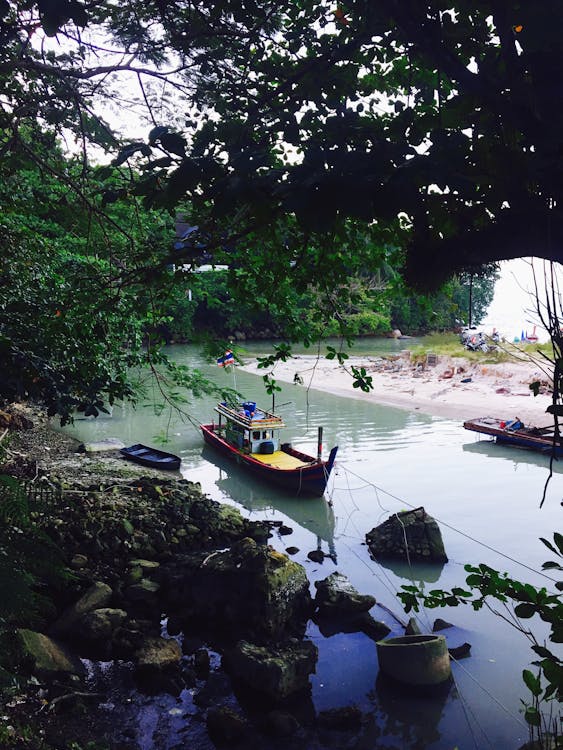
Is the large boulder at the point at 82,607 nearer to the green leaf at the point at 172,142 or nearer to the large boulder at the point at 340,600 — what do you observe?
the large boulder at the point at 340,600

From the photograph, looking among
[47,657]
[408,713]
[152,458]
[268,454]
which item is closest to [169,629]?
[47,657]

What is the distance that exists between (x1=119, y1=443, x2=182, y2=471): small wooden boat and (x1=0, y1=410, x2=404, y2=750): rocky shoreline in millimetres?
4626

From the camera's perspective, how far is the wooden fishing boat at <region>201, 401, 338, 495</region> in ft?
45.1

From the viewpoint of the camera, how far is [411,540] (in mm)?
10617

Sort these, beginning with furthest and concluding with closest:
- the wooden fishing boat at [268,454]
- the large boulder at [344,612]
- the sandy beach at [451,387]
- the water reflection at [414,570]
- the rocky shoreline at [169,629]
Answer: the sandy beach at [451,387], the wooden fishing boat at [268,454], the water reflection at [414,570], the large boulder at [344,612], the rocky shoreline at [169,629]

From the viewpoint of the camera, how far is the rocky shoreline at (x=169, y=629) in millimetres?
6023

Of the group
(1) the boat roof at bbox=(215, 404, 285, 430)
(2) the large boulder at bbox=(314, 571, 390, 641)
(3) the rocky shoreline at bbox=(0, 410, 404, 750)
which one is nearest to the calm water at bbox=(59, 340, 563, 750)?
(2) the large boulder at bbox=(314, 571, 390, 641)

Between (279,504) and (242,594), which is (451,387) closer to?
(279,504)

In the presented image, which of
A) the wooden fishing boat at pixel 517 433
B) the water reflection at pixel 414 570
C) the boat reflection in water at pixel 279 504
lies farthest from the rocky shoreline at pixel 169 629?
the wooden fishing boat at pixel 517 433

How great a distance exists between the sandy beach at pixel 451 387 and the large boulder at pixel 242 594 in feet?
44.5

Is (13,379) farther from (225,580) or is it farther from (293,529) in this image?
(293,529)

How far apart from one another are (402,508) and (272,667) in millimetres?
7448

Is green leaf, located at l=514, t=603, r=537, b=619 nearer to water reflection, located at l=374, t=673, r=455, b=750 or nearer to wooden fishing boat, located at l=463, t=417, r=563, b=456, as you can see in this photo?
water reflection, located at l=374, t=673, r=455, b=750

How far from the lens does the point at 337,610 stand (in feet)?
27.6
